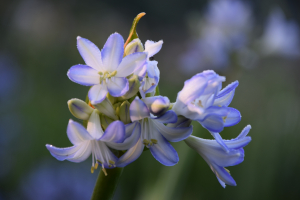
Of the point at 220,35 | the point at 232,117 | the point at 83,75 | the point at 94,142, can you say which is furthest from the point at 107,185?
the point at 220,35

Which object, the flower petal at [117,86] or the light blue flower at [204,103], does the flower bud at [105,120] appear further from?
the light blue flower at [204,103]

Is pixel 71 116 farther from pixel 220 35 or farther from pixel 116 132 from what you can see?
pixel 116 132

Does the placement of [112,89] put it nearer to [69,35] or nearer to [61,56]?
[61,56]

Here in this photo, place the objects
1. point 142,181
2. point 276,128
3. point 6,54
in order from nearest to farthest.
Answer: point 142,181 < point 276,128 < point 6,54

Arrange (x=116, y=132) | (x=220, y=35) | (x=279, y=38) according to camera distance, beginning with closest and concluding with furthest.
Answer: (x=116, y=132)
(x=220, y=35)
(x=279, y=38)

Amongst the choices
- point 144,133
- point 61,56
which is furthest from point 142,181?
point 61,56

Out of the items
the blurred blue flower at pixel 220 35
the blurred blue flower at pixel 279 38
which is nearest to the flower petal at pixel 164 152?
the blurred blue flower at pixel 220 35
